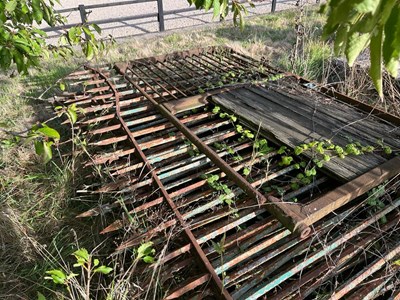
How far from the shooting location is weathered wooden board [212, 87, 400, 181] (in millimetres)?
2406

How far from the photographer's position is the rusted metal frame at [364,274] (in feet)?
5.81

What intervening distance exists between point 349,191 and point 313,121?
96cm

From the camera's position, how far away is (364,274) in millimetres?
1861

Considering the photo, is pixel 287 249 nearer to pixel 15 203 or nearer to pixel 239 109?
pixel 239 109

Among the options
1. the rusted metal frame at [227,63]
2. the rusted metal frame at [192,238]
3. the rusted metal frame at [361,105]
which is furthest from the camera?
the rusted metal frame at [227,63]

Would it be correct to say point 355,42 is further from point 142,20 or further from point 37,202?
point 142,20

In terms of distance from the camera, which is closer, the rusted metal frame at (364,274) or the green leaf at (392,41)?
the green leaf at (392,41)

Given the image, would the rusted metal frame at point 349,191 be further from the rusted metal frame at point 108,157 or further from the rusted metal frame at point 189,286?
the rusted metal frame at point 108,157

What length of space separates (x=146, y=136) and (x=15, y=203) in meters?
1.26

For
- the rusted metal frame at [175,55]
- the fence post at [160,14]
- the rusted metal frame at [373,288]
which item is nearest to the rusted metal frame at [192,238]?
the rusted metal frame at [373,288]

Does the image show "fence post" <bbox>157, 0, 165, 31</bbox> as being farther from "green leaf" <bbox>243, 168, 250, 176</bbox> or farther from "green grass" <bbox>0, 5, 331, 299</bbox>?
"green leaf" <bbox>243, 168, 250, 176</bbox>

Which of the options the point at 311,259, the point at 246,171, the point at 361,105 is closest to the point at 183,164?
the point at 246,171

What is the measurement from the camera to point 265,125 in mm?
2852

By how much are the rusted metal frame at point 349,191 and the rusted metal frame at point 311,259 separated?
170 mm
